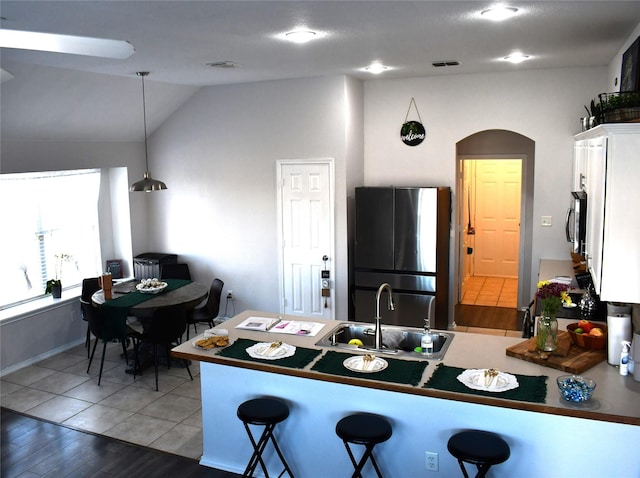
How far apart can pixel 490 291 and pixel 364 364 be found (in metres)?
5.86

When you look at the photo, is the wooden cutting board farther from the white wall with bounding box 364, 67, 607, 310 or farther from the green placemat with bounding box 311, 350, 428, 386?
the white wall with bounding box 364, 67, 607, 310

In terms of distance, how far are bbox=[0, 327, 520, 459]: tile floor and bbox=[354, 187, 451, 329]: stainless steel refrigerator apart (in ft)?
7.31

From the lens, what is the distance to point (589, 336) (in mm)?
3607

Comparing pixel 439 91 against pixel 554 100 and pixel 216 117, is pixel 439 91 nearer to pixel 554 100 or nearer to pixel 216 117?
pixel 554 100

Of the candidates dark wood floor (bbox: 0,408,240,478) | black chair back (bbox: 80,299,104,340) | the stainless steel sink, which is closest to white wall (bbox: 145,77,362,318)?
black chair back (bbox: 80,299,104,340)

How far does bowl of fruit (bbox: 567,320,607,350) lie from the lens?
3.59 meters

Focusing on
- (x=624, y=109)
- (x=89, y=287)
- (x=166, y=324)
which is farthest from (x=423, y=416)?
(x=89, y=287)

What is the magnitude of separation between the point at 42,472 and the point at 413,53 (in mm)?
4423

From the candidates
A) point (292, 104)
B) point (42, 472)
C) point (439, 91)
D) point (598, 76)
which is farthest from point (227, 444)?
point (598, 76)

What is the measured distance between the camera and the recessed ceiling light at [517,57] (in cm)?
523

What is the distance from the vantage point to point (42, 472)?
13.5 feet

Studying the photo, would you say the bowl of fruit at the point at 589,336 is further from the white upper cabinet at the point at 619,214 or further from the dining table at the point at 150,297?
the dining table at the point at 150,297

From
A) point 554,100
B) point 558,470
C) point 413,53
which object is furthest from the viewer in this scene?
point 554,100

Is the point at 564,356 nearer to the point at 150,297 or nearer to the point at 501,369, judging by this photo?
the point at 501,369
